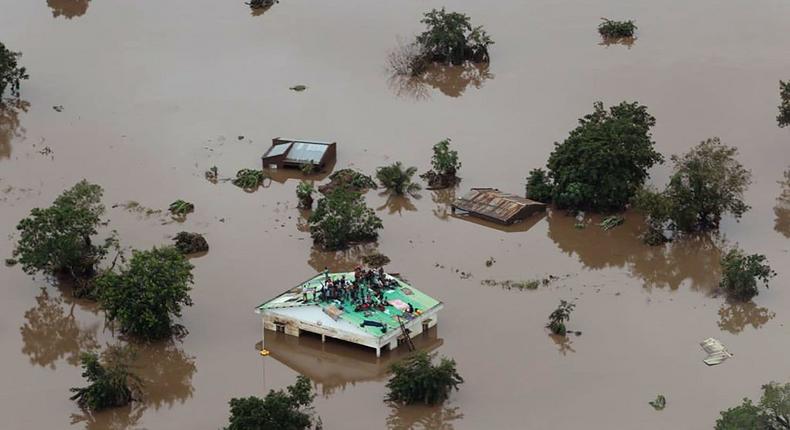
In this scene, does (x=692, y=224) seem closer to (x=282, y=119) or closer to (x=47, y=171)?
(x=282, y=119)

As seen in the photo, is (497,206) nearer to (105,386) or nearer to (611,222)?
(611,222)

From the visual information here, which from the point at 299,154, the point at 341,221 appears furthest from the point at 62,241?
the point at 299,154

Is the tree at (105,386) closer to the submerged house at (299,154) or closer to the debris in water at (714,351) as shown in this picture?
the submerged house at (299,154)

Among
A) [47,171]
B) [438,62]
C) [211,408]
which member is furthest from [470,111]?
[211,408]

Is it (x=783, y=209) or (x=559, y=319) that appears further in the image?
(x=783, y=209)

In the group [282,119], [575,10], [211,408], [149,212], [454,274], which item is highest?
[575,10]

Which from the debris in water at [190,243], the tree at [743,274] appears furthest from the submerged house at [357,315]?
the tree at [743,274]
